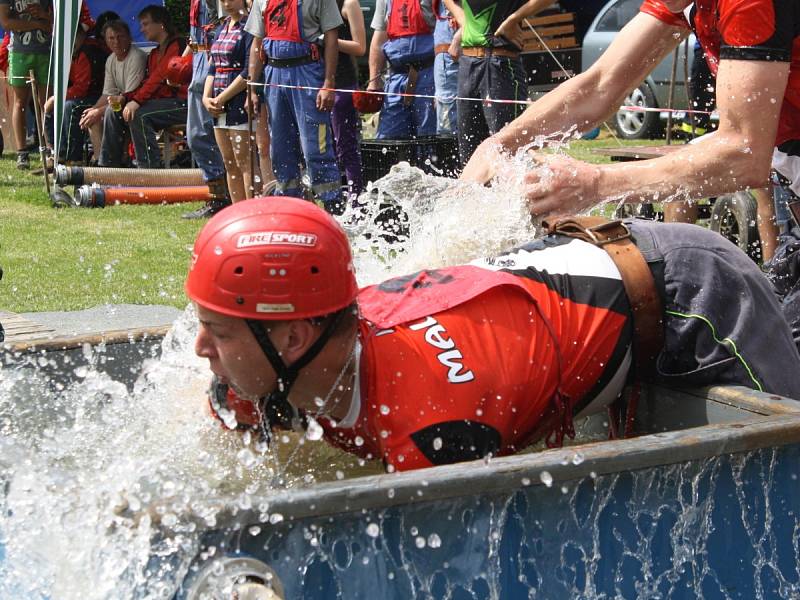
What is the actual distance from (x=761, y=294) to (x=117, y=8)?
47.5 ft

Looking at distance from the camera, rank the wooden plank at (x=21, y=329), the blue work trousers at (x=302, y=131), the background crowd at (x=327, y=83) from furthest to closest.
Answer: the blue work trousers at (x=302, y=131)
the background crowd at (x=327, y=83)
the wooden plank at (x=21, y=329)

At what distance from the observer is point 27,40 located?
1395 cm

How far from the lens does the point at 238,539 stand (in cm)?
205

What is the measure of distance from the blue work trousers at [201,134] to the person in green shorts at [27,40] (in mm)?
3801

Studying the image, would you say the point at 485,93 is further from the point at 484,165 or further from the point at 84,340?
the point at 84,340

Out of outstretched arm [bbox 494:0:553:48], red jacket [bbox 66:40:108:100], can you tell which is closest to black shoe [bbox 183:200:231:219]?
outstretched arm [bbox 494:0:553:48]

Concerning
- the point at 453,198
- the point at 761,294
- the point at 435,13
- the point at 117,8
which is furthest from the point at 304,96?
the point at 117,8

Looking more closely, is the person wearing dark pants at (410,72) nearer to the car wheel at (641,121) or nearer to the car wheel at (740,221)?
the car wheel at (740,221)

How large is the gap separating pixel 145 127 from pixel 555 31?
7433 millimetres

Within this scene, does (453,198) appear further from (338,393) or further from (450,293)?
→ (338,393)

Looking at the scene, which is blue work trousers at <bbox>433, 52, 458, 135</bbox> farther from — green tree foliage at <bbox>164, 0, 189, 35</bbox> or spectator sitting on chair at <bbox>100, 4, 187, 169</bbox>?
green tree foliage at <bbox>164, 0, 189, 35</bbox>

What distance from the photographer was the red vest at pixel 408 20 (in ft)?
31.2

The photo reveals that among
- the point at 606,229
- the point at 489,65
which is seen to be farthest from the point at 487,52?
the point at 606,229

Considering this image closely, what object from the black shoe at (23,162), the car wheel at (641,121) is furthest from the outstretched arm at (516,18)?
the black shoe at (23,162)
